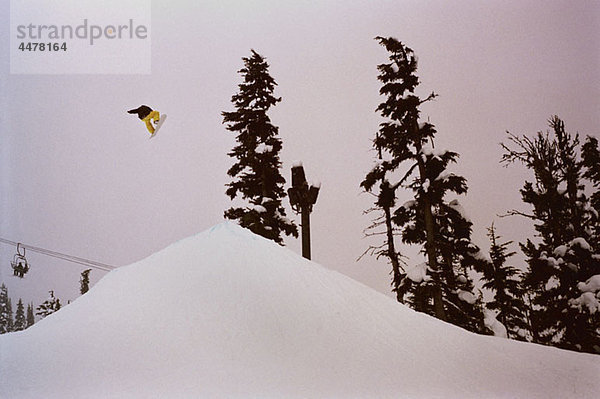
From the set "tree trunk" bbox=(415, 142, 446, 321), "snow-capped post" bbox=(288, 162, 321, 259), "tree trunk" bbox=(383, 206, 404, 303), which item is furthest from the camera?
"tree trunk" bbox=(383, 206, 404, 303)

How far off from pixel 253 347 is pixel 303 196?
4.34m

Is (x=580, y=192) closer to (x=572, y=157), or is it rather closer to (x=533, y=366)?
(x=572, y=157)

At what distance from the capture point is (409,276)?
1262 cm

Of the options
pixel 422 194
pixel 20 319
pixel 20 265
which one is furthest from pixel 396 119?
pixel 20 319

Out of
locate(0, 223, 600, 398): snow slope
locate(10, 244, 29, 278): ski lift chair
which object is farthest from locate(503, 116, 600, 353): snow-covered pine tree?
locate(10, 244, 29, 278): ski lift chair

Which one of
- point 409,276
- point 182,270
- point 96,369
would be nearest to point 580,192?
point 409,276

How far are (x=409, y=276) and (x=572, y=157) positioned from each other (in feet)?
24.7

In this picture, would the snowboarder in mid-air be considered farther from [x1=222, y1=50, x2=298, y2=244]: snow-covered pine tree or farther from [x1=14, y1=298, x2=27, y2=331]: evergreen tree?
[x1=14, y1=298, x2=27, y2=331]: evergreen tree

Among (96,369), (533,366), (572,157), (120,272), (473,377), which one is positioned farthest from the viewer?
(572,157)

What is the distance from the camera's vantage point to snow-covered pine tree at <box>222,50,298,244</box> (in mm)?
16312

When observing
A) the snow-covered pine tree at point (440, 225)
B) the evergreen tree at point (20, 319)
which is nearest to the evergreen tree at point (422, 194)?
the snow-covered pine tree at point (440, 225)

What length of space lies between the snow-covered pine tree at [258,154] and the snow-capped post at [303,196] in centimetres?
582

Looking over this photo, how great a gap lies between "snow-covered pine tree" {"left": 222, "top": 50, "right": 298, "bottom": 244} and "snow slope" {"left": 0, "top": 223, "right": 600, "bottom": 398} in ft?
24.1

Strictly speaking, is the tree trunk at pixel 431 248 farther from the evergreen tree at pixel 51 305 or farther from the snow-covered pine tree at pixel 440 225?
the evergreen tree at pixel 51 305
